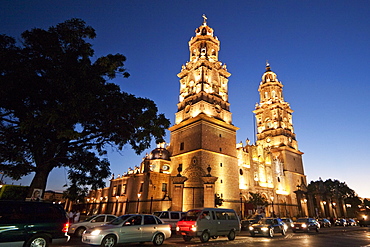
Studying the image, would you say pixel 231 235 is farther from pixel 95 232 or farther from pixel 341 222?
pixel 341 222

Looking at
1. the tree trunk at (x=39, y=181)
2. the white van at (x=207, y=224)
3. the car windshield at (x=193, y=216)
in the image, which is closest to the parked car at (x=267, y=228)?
the white van at (x=207, y=224)

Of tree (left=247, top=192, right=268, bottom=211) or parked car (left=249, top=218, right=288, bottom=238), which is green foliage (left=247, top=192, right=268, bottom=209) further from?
parked car (left=249, top=218, right=288, bottom=238)

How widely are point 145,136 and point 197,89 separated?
79.7 feet

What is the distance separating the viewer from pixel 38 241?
8086 millimetres

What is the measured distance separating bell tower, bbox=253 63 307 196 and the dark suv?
44.9 m

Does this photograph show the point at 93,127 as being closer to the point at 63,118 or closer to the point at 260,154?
the point at 63,118

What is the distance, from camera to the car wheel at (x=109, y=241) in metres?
9.09

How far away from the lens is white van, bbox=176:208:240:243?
1228cm

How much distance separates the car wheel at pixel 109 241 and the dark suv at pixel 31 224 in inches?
57.3

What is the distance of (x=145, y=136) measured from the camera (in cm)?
1647

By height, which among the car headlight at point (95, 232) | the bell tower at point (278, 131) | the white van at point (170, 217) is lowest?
the car headlight at point (95, 232)

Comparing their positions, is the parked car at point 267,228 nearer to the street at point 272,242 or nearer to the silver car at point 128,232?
the street at point 272,242

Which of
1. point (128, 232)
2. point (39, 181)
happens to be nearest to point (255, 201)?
point (128, 232)

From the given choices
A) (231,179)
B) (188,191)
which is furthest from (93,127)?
(231,179)
